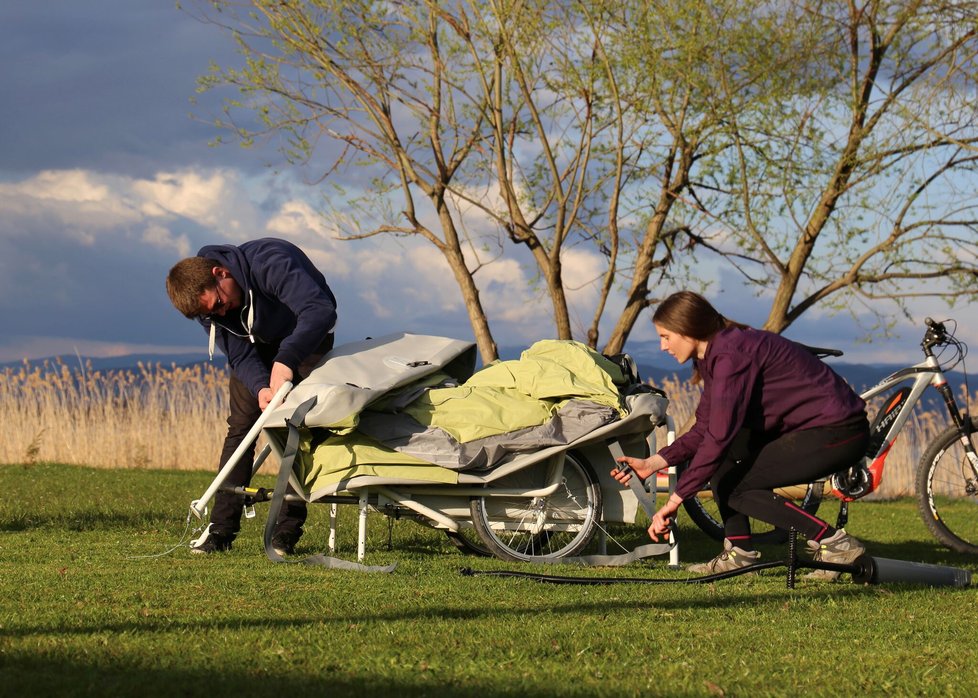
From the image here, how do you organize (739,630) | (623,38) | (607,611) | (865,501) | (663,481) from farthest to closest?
(865,501) → (623,38) → (663,481) → (607,611) → (739,630)

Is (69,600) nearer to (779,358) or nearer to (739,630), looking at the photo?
(739,630)

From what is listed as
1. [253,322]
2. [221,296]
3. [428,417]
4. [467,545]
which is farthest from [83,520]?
[428,417]

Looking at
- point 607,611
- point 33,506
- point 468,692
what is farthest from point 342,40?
point 468,692

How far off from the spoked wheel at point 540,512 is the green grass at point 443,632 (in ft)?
0.77

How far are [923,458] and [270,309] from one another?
16.8 ft

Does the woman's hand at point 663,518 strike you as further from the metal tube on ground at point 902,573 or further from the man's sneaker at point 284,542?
the man's sneaker at point 284,542

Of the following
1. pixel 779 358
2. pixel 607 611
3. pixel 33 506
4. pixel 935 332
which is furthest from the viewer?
pixel 33 506

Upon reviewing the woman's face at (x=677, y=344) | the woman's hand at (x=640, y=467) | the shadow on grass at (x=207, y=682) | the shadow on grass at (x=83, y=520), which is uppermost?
the woman's face at (x=677, y=344)

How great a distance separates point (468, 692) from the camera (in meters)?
3.58

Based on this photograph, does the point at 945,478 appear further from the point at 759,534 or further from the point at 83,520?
the point at 83,520

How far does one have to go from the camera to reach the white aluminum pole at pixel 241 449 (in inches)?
256

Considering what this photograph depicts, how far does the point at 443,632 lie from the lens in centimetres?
445

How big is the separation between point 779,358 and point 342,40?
904cm

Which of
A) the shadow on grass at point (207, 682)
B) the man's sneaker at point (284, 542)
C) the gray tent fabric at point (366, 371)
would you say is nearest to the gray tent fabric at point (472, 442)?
the gray tent fabric at point (366, 371)
